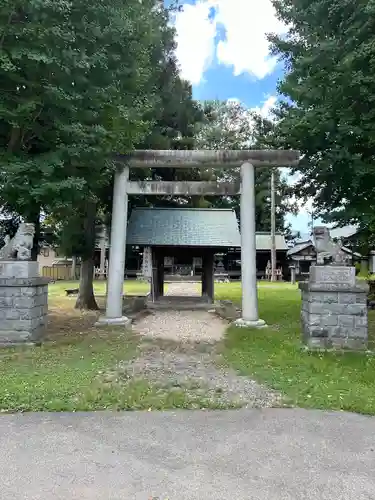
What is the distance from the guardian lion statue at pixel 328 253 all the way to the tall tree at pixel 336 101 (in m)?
1.48

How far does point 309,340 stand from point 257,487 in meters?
4.75

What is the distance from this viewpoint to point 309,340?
709 centimetres

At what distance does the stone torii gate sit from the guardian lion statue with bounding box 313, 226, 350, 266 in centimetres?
252

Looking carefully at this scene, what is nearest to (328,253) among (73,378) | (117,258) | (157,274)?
(73,378)

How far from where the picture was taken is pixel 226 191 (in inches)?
413

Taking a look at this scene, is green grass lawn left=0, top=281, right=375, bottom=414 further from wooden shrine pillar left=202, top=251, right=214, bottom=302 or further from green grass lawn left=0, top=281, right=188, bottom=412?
wooden shrine pillar left=202, top=251, right=214, bottom=302

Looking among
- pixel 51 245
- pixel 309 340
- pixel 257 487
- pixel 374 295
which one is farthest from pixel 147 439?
pixel 374 295

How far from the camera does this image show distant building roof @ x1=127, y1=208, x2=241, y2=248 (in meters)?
12.7

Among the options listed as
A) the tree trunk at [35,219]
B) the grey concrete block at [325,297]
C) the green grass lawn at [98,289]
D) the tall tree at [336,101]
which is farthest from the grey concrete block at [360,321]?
the green grass lawn at [98,289]

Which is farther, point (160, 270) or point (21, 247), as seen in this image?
point (160, 270)

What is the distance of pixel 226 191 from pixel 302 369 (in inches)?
230

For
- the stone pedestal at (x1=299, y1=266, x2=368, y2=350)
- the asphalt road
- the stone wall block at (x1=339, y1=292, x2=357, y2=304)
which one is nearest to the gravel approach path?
the asphalt road

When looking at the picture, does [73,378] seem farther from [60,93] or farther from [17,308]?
[60,93]

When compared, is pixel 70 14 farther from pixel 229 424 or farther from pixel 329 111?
pixel 229 424
